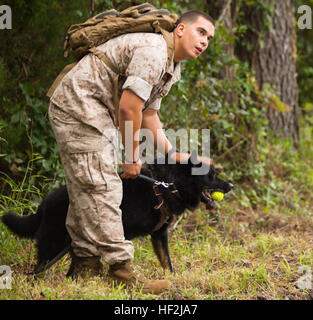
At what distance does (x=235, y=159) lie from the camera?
580cm

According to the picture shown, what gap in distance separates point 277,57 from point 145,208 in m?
4.10

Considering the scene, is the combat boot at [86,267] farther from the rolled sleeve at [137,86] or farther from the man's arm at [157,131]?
the rolled sleeve at [137,86]

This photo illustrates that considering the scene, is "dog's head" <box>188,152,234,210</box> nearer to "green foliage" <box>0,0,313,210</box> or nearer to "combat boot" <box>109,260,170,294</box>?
"combat boot" <box>109,260,170,294</box>

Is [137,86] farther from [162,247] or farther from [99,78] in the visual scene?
[162,247]

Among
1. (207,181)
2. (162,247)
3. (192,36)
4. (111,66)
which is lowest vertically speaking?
(162,247)

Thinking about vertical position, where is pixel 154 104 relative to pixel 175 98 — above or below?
above

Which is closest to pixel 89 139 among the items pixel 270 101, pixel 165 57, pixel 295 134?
pixel 165 57

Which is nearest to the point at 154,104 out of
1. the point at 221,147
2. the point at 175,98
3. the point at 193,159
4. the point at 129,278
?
the point at 193,159

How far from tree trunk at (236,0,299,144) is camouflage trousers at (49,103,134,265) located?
394 centimetres

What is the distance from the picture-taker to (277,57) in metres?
6.59

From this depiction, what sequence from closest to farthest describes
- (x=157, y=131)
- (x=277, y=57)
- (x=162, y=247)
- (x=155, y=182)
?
(x=155, y=182)
(x=157, y=131)
(x=162, y=247)
(x=277, y=57)

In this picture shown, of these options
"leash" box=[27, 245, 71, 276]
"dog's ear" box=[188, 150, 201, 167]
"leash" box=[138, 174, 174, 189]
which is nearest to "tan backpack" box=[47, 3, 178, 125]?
"leash" box=[138, 174, 174, 189]

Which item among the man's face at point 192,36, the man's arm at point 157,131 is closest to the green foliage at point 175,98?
the man's arm at point 157,131

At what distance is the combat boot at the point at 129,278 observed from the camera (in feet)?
9.89
